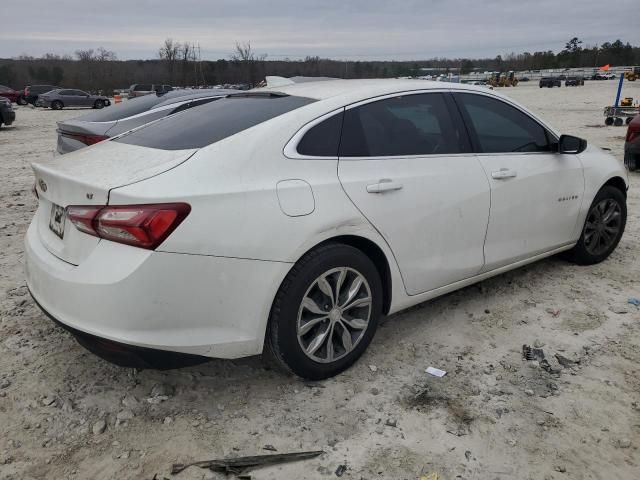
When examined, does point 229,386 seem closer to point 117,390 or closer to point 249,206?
point 117,390

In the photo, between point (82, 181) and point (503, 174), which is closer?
point (82, 181)

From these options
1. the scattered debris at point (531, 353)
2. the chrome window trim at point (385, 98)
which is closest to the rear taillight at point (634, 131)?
the chrome window trim at point (385, 98)

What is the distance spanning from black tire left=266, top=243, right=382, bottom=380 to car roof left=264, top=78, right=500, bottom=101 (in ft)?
3.09

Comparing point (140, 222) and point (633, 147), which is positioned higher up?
point (140, 222)

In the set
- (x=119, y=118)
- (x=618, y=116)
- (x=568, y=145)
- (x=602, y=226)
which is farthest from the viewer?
Result: (x=618, y=116)

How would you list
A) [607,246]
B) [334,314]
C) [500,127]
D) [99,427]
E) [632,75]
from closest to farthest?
[99,427], [334,314], [500,127], [607,246], [632,75]

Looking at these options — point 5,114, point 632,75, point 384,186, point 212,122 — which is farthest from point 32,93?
point 632,75

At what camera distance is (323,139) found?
2943 millimetres

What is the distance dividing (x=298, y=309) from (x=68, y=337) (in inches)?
68.3

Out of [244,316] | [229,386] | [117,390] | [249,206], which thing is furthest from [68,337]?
[249,206]

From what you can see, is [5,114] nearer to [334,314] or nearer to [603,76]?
[334,314]


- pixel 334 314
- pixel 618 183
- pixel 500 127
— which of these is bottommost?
pixel 334 314

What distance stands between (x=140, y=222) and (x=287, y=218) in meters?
0.68

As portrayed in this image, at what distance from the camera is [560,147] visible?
4.16 m
